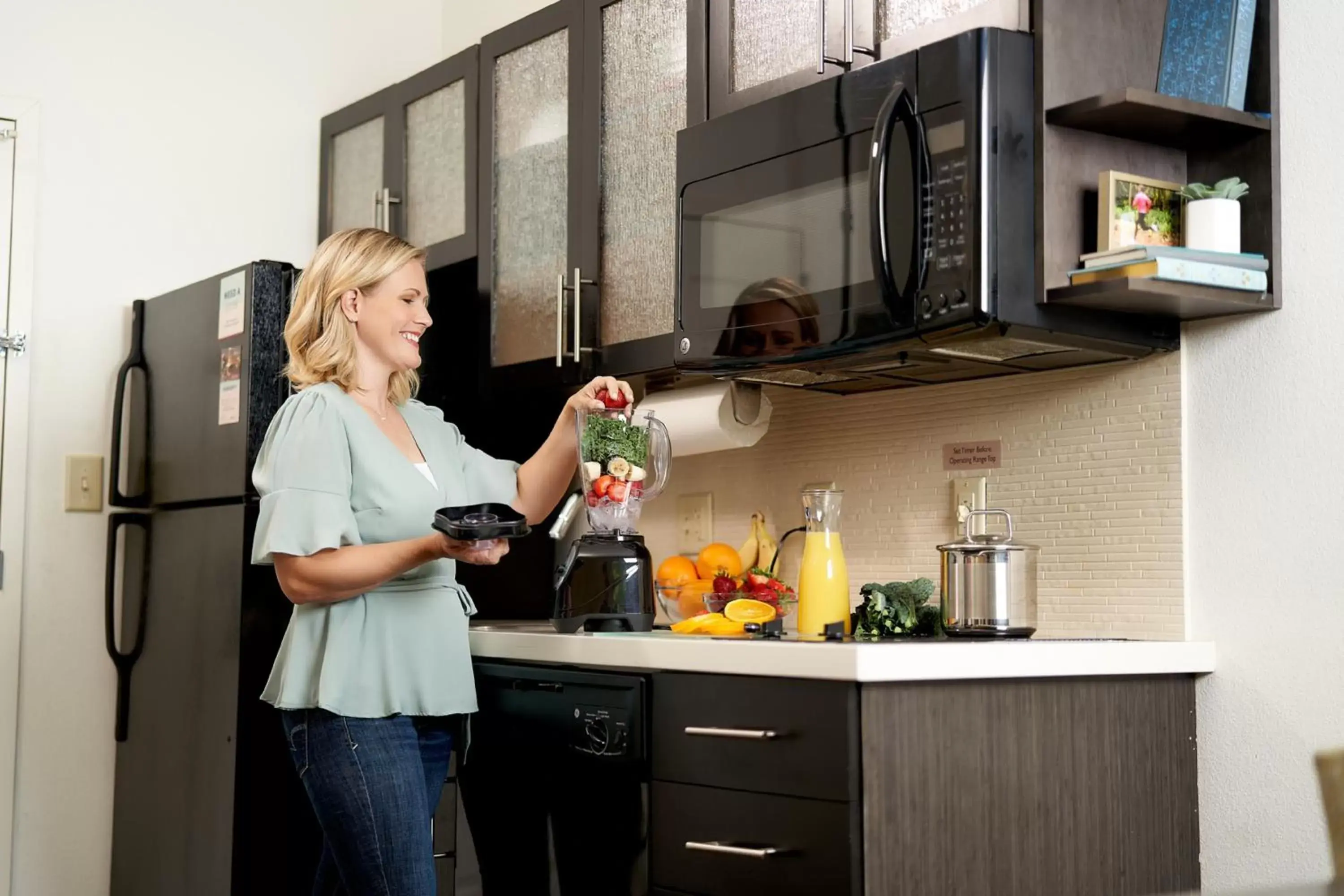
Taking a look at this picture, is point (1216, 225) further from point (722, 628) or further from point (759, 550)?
point (759, 550)

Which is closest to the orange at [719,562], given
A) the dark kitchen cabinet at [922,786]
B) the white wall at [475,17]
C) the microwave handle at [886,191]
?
the dark kitchen cabinet at [922,786]

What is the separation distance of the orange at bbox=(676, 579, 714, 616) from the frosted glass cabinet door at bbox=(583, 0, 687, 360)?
0.38 meters

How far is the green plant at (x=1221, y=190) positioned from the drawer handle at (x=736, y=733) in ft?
2.94

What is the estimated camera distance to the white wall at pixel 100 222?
304 cm

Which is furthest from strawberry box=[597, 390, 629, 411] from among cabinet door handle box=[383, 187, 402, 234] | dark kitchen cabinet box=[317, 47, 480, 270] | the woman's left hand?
cabinet door handle box=[383, 187, 402, 234]

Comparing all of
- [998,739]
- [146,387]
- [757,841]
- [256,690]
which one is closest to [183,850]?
[256,690]

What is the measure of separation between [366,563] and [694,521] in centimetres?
98

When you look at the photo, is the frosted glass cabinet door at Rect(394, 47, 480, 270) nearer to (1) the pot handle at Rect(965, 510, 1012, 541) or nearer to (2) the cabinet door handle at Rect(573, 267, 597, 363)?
(2) the cabinet door handle at Rect(573, 267, 597, 363)

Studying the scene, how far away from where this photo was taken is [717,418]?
2428mm

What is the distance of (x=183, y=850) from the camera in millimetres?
2760

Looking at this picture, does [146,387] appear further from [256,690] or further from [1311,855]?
[1311,855]

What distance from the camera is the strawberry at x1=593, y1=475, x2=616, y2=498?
2168mm

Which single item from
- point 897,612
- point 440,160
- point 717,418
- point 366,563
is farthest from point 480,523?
point 440,160

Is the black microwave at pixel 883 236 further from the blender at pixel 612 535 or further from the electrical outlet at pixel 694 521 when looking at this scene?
the electrical outlet at pixel 694 521
